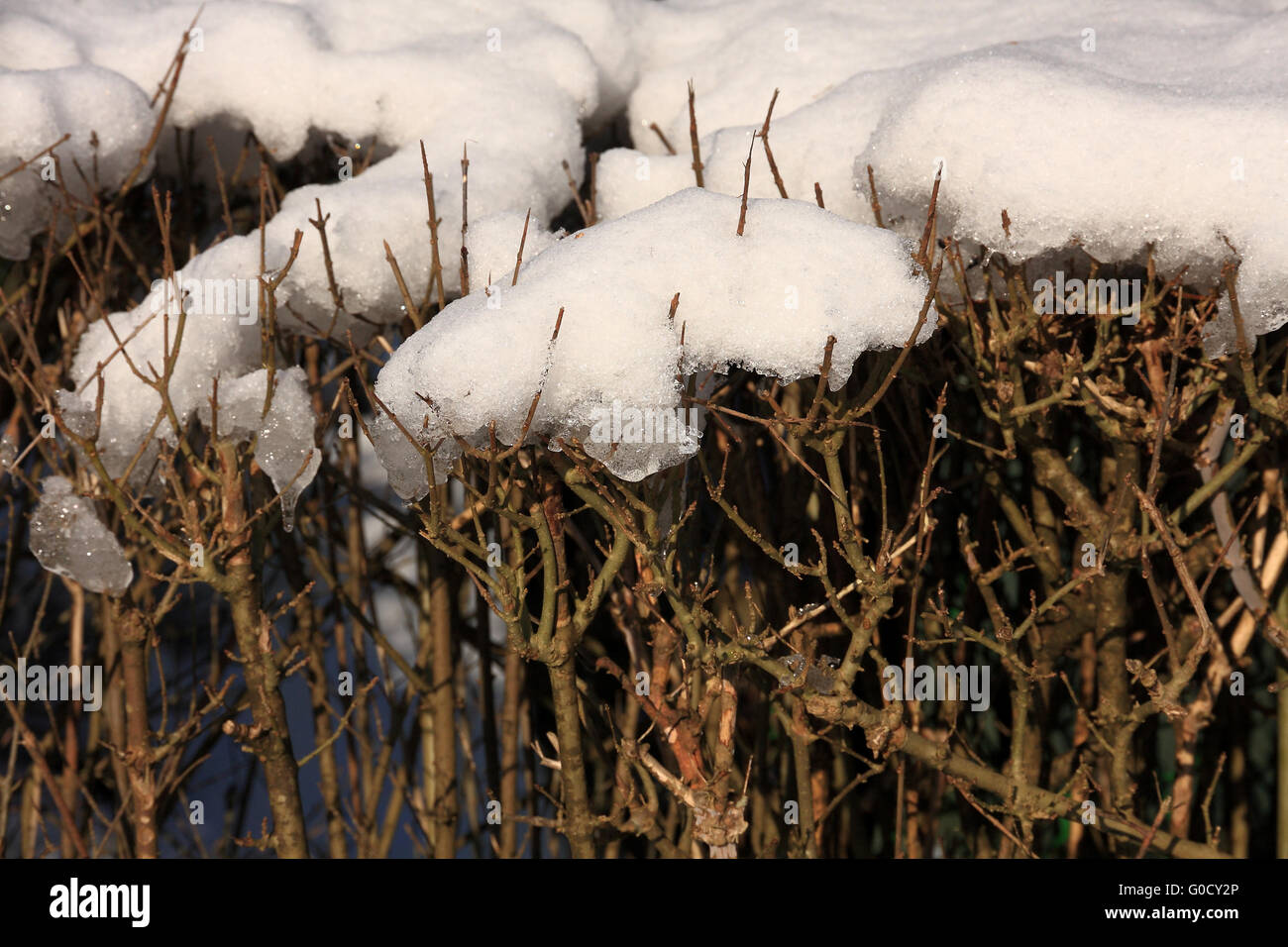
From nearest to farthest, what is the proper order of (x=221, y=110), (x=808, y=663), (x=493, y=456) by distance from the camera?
(x=493, y=456) < (x=808, y=663) < (x=221, y=110)

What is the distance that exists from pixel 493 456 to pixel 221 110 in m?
1.58

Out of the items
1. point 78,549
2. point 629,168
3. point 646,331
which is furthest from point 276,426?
point 629,168

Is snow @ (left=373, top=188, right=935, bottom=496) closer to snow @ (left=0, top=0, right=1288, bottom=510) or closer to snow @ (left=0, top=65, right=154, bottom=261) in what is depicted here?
snow @ (left=0, top=0, right=1288, bottom=510)

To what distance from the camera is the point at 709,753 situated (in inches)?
87.1

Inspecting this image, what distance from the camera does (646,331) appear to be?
5.55 ft

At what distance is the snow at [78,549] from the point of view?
7.35 feet

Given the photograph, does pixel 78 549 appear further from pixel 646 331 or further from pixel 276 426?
pixel 646 331

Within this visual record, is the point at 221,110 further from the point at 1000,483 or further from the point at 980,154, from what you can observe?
the point at 1000,483

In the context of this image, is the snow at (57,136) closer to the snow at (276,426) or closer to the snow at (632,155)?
the snow at (632,155)

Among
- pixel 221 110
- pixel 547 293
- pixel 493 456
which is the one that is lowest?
pixel 493 456

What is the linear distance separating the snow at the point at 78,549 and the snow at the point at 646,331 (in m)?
0.94

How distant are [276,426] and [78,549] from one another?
1.83 feet

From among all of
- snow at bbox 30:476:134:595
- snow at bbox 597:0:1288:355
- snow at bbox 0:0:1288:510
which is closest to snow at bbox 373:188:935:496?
snow at bbox 0:0:1288:510
